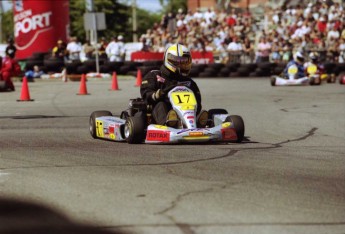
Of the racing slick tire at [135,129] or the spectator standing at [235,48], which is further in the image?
the spectator standing at [235,48]

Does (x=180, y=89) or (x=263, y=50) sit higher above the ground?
(x=180, y=89)

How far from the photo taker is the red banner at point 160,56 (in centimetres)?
3216

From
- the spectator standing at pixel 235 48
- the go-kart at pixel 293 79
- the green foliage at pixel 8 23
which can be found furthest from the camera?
the green foliage at pixel 8 23

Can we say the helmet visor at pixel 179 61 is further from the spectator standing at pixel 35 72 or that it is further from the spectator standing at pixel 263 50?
the spectator standing at pixel 263 50

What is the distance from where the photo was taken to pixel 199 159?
8.05 metres

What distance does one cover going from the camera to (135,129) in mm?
9789

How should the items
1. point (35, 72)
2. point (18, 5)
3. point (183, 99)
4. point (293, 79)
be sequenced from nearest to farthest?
point (183, 99)
point (293, 79)
point (35, 72)
point (18, 5)

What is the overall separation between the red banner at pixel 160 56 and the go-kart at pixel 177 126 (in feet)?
70.1

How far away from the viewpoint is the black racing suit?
1027 centimetres

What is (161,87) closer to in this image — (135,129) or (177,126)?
(177,126)

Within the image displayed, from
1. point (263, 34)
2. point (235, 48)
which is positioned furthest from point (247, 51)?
point (263, 34)

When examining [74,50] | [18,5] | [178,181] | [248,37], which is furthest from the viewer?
[248,37]

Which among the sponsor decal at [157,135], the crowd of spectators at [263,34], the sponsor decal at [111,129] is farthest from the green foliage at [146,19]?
the sponsor decal at [157,135]

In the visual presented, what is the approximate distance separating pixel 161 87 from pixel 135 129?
995 millimetres
